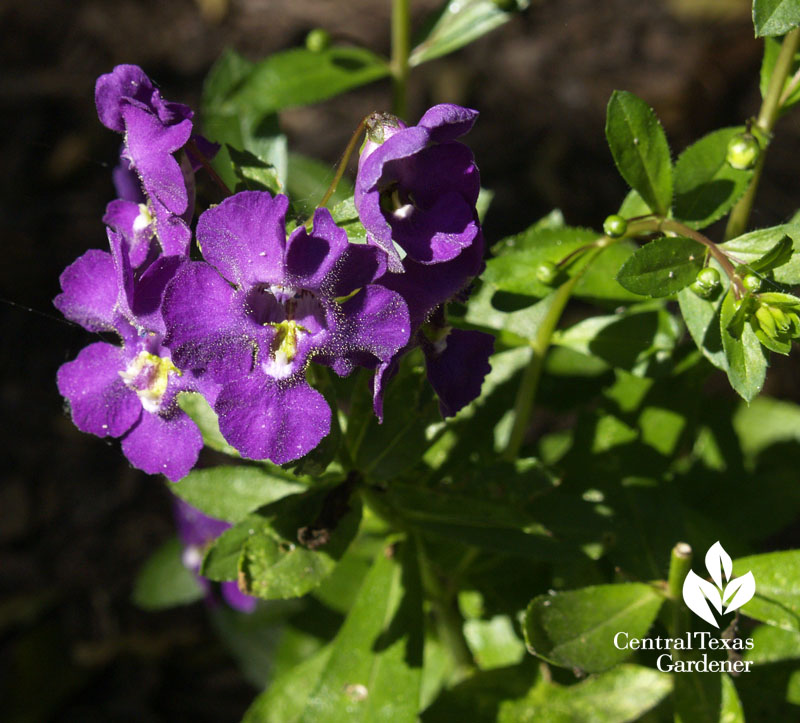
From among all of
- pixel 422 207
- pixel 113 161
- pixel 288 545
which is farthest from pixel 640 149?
pixel 113 161

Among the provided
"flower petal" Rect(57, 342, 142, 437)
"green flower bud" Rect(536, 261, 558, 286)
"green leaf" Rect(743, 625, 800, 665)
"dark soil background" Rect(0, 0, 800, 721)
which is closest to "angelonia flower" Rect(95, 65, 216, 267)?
"flower petal" Rect(57, 342, 142, 437)

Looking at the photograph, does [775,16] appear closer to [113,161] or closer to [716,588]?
[716,588]

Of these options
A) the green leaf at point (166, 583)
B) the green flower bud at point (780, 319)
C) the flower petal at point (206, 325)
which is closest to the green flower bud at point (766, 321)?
the green flower bud at point (780, 319)

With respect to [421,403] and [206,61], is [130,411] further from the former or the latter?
[206,61]

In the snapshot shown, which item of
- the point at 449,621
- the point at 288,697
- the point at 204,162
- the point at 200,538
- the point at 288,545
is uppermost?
the point at 204,162

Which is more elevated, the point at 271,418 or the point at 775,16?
the point at 775,16
